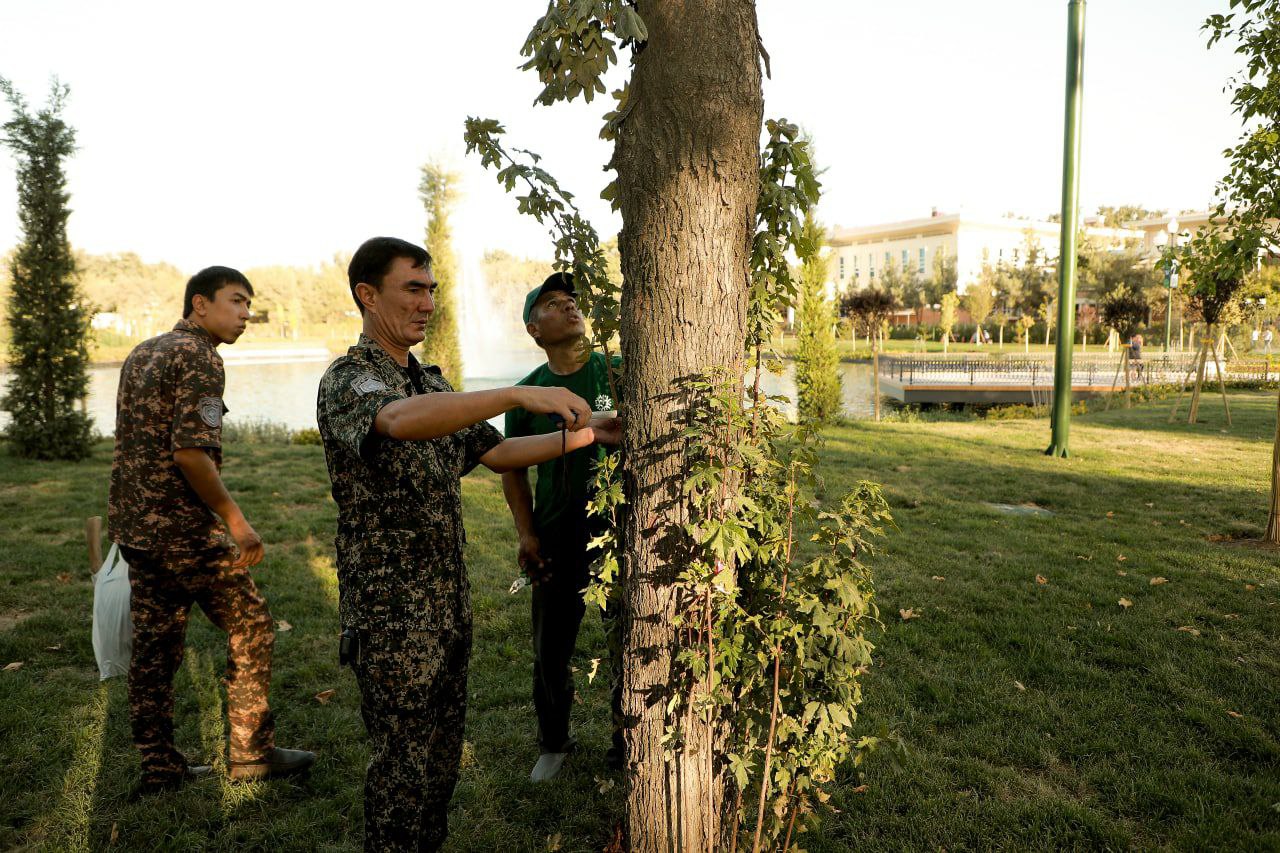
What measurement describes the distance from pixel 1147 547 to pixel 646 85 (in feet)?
21.0

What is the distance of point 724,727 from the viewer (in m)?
2.08

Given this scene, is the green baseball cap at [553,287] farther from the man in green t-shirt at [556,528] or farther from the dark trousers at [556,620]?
the dark trousers at [556,620]

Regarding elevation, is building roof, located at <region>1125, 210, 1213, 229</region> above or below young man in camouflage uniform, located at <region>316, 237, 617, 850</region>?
above

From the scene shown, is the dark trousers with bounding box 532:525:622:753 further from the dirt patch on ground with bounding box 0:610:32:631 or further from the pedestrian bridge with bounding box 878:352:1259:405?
the pedestrian bridge with bounding box 878:352:1259:405

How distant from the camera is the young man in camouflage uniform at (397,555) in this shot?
6.83ft

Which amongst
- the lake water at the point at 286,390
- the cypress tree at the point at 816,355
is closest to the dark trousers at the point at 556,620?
the lake water at the point at 286,390

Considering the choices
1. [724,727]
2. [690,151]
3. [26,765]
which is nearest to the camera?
[690,151]

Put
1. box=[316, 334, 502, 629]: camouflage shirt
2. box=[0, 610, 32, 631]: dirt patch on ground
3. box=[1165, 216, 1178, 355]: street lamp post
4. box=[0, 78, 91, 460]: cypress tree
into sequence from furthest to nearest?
box=[0, 78, 91, 460]: cypress tree
box=[1165, 216, 1178, 355]: street lamp post
box=[0, 610, 32, 631]: dirt patch on ground
box=[316, 334, 502, 629]: camouflage shirt

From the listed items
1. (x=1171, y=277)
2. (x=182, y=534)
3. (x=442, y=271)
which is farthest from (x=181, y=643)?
(x=1171, y=277)

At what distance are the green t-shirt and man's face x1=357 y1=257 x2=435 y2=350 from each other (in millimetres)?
935

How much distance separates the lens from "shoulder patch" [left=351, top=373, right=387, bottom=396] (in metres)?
1.90

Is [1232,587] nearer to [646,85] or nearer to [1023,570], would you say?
[1023,570]

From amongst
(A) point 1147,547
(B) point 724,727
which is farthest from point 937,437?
(B) point 724,727

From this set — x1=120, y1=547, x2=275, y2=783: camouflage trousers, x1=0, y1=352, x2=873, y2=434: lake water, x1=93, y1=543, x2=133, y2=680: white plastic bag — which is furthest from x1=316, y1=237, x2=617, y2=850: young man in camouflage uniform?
x1=0, y1=352, x2=873, y2=434: lake water
